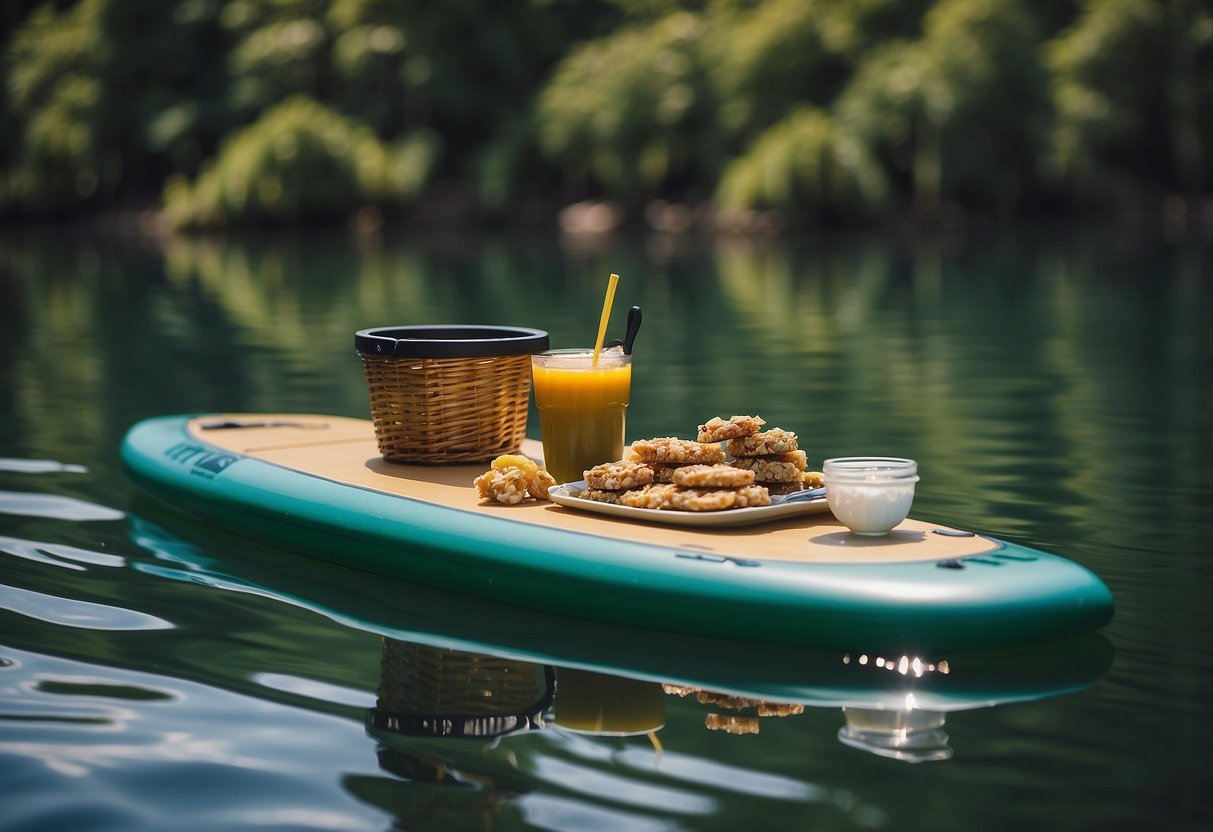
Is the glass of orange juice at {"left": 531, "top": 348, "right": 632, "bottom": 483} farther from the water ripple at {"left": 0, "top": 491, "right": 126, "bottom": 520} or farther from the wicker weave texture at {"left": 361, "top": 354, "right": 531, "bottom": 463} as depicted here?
the water ripple at {"left": 0, "top": 491, "right": 126, "bottom": 520}

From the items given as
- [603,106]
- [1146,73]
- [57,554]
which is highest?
[1146,73]

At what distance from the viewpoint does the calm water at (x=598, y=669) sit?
2859 mm

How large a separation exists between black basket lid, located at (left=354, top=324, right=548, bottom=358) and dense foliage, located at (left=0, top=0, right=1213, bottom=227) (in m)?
26.3

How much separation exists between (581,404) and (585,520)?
447mm

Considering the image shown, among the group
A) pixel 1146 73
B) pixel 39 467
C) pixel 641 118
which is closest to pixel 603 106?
pixel 641 118

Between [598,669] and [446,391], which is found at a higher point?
[446,391]

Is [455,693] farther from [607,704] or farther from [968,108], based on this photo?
[968,108]

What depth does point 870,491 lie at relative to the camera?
3754 millimetres

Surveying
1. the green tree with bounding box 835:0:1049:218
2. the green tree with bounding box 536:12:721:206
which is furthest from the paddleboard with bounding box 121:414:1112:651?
the green tree with bounding box 536:12:721:206

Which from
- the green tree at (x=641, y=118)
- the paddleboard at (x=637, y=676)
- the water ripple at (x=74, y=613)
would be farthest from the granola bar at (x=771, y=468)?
the green tree at (x=641, y=118)

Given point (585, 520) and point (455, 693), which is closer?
point (455, 693)

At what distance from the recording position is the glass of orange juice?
14.4 feet

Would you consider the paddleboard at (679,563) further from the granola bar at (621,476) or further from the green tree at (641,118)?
the green tree at (641,118)

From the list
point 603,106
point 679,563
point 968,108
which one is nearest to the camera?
point 679,563
